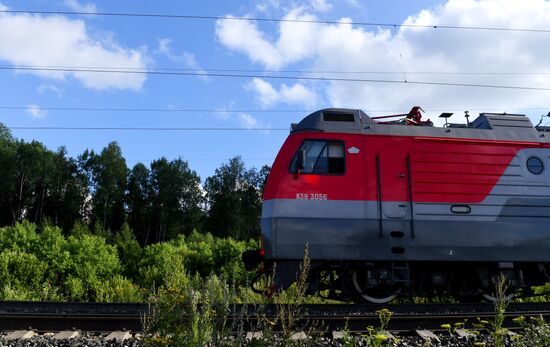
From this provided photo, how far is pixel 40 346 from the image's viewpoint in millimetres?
4754

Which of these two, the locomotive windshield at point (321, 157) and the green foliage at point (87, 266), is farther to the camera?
the green foliage at point (87, 266)

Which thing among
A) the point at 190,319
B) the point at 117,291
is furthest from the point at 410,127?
the point at 117,291

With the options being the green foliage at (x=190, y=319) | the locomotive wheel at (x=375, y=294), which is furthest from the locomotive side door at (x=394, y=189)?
the green foliage at (x=190, y=319)

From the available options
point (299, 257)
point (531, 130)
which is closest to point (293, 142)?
point (299, 257)

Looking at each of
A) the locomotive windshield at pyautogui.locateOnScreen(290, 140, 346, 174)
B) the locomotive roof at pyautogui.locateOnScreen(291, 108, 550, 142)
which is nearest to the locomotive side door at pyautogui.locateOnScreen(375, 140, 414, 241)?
the locomotive roof at pyautogui.locateOnScreen(291, 108, 550, 142)

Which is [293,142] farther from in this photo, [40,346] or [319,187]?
[40,346]

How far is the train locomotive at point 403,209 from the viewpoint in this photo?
7562mm

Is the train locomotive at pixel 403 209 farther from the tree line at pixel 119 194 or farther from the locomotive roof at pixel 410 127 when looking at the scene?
the tree line at pixel 119 194

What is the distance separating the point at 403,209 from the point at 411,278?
4.69ft

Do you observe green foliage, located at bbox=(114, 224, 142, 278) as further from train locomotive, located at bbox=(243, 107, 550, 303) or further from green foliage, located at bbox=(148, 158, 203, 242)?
green foliage, located at bbox=(148, 158, 203, 242)

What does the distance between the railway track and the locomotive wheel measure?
0.79ft

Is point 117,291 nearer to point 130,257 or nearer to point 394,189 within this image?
point 130,257

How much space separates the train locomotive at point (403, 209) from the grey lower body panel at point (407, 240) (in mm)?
18

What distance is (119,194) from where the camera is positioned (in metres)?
66.2
